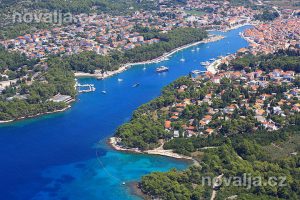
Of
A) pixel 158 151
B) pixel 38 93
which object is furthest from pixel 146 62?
pixel 158 151

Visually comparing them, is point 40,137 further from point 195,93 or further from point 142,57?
point 142,57

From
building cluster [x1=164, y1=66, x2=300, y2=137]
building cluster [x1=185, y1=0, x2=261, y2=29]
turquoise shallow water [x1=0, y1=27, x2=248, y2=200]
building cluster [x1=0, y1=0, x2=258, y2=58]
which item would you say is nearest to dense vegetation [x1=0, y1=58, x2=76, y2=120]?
turquoise shallow water [x1=0, y1=27, x2=248, y2=200]

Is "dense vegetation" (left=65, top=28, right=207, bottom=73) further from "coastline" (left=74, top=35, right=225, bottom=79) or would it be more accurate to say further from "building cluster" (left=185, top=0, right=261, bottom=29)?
"building cluster" (left=185, top=0, right=261, bottom=29)

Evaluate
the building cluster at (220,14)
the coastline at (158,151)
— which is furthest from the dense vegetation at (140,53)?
the coastline at (158,151)

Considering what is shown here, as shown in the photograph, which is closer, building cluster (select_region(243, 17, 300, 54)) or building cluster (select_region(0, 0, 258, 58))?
building cluster (select_region(0, 0, 258, 58))

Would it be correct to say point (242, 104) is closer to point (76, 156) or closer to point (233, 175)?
point (233, 175)
